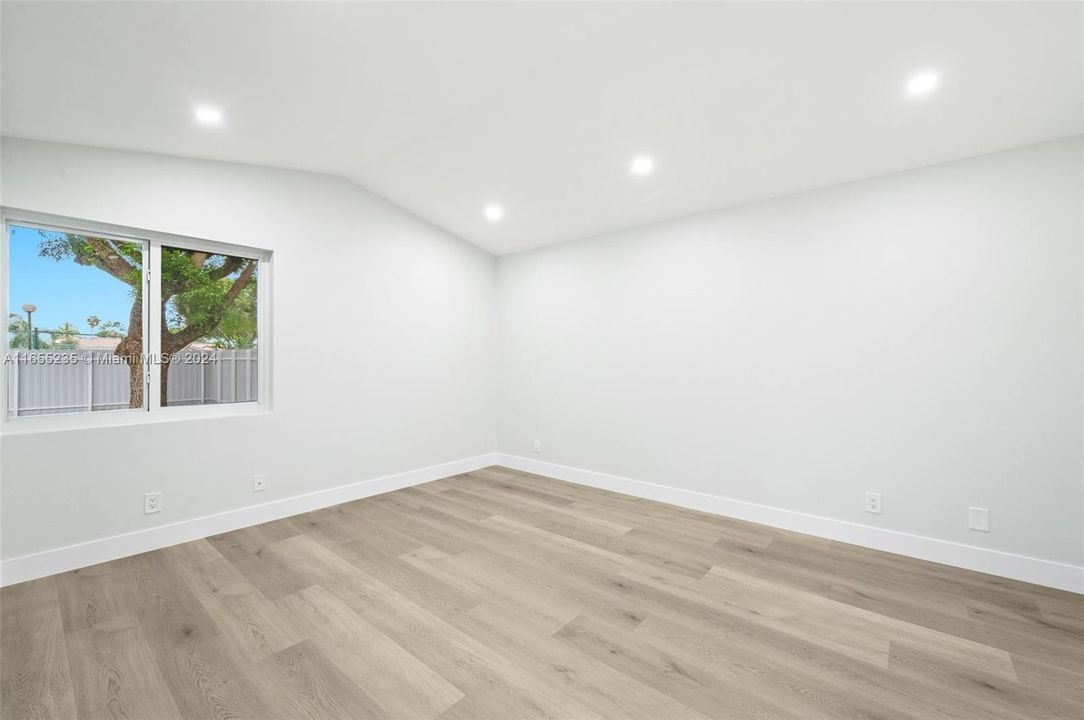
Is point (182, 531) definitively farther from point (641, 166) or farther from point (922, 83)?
point (922, 83)

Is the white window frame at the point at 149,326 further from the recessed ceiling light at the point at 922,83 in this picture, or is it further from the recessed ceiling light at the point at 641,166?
the recessed ceiling light at the point at 922,83

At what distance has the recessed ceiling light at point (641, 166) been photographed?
3.07 metres

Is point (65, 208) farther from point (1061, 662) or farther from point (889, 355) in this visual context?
point (1061, 662)

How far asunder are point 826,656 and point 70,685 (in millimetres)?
2977

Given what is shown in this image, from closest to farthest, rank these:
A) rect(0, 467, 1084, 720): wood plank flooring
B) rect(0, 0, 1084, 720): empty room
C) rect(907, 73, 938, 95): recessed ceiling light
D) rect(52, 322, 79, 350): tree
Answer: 1. rect(0, 467, 1084, 720): wood plank flooring
2. rect(0, 0, 1084, 720): empty room
3. rect(907, 73, 938, 95): recessed ceiling light
4. rect(52, 322, 79, 350): tree

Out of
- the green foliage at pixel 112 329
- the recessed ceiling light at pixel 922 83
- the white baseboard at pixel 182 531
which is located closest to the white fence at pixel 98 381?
the green foliage at pixel 112 329

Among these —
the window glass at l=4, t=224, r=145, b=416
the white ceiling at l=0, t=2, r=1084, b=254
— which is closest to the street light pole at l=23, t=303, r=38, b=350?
the window glass at l=4, t=224, r=145, b=416

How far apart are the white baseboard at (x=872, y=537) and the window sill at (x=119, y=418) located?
3098mm

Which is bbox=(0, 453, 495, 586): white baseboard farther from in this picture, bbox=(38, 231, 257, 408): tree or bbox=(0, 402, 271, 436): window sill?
bbox=(38, 231, 257, 408): tree

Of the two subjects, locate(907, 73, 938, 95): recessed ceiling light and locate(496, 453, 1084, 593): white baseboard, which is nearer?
locate(907, 73, 938, 95): recessed ceiling light

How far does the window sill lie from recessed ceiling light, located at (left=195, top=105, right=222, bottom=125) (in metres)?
1.93

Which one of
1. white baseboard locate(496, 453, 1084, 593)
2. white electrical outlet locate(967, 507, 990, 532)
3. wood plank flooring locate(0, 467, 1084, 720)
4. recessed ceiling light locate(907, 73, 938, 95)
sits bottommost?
wood plank flooring locate(0, 467, 1084, 720)

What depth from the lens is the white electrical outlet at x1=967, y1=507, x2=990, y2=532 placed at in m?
2.61

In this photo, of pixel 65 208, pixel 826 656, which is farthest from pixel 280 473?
pixel 826 656
